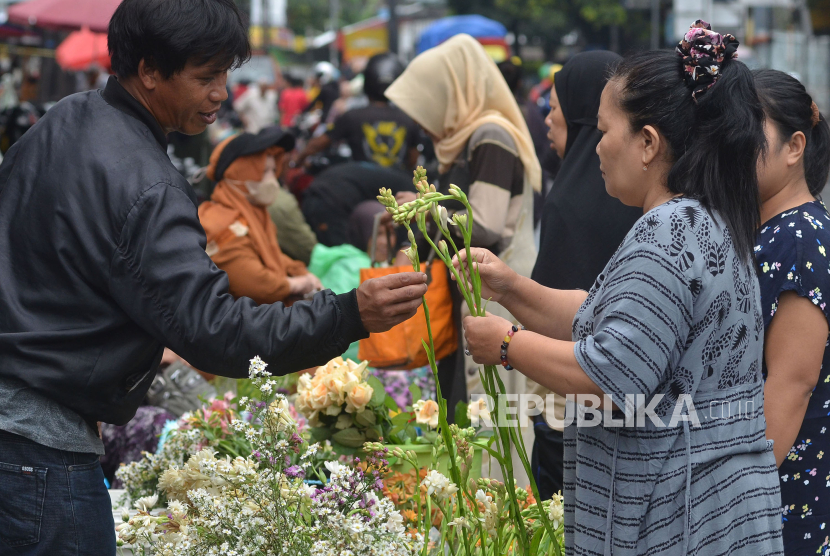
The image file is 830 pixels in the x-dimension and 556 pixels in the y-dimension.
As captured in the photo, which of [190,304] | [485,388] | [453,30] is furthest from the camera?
[453,30]

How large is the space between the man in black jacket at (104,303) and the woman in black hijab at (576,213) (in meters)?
1.12

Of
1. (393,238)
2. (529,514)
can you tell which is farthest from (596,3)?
(529,514)

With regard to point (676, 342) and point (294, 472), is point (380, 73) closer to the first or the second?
point (294, 472)

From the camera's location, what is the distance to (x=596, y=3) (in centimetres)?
3148

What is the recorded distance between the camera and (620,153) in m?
1.70

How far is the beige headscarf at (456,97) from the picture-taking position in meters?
3.93

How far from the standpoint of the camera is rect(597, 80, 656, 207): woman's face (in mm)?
1681

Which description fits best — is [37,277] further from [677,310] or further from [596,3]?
[596,3]

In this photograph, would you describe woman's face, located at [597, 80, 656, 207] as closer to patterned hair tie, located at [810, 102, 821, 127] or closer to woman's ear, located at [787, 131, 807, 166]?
woman's ear, located at [787, 131, 807, 166]

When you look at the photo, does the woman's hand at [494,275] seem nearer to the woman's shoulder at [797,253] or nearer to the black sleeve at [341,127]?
the woman's shoulder at [797,253]

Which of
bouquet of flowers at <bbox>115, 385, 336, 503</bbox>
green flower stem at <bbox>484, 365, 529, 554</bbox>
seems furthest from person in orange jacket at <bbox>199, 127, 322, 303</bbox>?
green flower stem at <bbox>484, 365, 529, 554</bbox>

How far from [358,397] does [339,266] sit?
246cm

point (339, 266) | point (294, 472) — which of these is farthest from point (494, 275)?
point (339, 266)

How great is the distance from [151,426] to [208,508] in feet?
6.47
